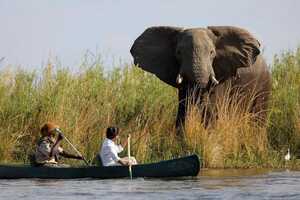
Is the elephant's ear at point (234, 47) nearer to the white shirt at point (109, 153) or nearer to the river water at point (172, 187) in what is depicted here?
the river water at point (172, 187)

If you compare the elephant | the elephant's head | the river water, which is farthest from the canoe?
the elephant's head

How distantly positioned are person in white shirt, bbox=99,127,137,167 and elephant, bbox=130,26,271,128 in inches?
137

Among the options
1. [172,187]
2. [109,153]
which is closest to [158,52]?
[109,153]

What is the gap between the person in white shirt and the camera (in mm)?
19406

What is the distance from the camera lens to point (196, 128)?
2097 cm

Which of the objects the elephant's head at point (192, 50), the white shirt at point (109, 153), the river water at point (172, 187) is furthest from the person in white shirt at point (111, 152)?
the elephant's head at point (192, 50)

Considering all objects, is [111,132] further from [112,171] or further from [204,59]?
[204,59]

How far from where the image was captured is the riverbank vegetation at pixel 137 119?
21266 millimetres

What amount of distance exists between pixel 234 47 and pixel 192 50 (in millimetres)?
1714

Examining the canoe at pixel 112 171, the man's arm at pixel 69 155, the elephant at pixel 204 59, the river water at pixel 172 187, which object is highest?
the elephant at pixel 204 59

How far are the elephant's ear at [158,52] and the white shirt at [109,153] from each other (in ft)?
15.6

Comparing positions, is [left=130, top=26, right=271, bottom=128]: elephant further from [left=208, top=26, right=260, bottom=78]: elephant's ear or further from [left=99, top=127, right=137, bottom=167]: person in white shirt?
[left=99, top=127, right=137, bottom=167]: person in white shirt

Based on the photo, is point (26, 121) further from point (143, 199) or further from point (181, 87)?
point (143, 199)

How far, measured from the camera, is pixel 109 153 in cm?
1955
